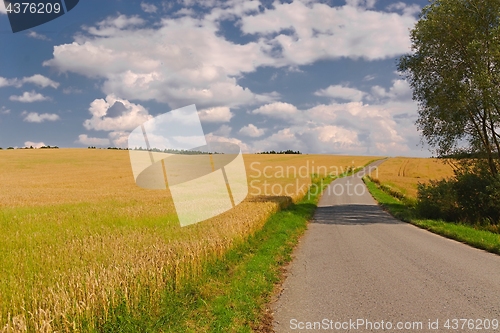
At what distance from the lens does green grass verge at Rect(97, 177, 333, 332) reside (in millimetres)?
5371

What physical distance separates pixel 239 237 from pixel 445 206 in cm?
1285

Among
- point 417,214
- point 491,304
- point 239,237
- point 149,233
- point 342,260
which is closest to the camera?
point 491,304

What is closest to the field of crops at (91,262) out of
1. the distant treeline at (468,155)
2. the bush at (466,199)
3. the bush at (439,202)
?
the bush at (439,202)

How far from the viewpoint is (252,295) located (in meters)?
6.92

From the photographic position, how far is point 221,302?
6.40 meters

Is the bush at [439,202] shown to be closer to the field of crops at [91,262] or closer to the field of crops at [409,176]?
the field of crops at [409,176]


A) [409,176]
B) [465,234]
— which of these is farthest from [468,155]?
[409,176]

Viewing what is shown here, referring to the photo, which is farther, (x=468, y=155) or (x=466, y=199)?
(x=468, y=155)

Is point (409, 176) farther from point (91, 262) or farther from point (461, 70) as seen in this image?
point (91, 262)

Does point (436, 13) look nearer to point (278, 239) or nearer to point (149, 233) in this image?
point (278, 239)

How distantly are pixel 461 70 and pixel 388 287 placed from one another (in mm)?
17550

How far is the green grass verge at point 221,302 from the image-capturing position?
5371mm

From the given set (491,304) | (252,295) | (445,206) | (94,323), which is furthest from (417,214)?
(94,323)

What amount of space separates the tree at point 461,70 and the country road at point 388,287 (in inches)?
392
